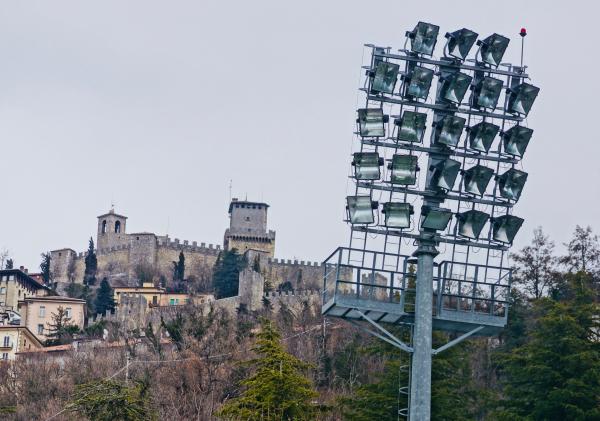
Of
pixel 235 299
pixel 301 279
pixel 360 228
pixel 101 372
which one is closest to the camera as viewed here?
pixel 360 228

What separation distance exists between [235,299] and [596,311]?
6528cm

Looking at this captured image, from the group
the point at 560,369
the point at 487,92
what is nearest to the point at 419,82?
the point at 487,92

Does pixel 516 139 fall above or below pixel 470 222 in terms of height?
above

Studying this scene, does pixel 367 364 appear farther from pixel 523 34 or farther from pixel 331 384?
pixel 523 34

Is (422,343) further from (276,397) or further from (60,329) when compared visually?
(60,329)

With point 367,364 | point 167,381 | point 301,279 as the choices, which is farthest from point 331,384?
point 301,279

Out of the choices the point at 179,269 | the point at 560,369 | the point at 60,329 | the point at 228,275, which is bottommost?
the point at 560,369

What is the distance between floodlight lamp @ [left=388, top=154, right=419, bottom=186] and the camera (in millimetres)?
28297

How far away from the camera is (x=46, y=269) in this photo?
422 ft

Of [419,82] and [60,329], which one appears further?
[60,329]

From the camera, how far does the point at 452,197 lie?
93.9 ft

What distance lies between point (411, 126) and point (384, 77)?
1290 mm

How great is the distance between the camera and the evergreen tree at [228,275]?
355 ft

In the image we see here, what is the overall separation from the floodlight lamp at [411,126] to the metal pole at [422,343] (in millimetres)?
2366
